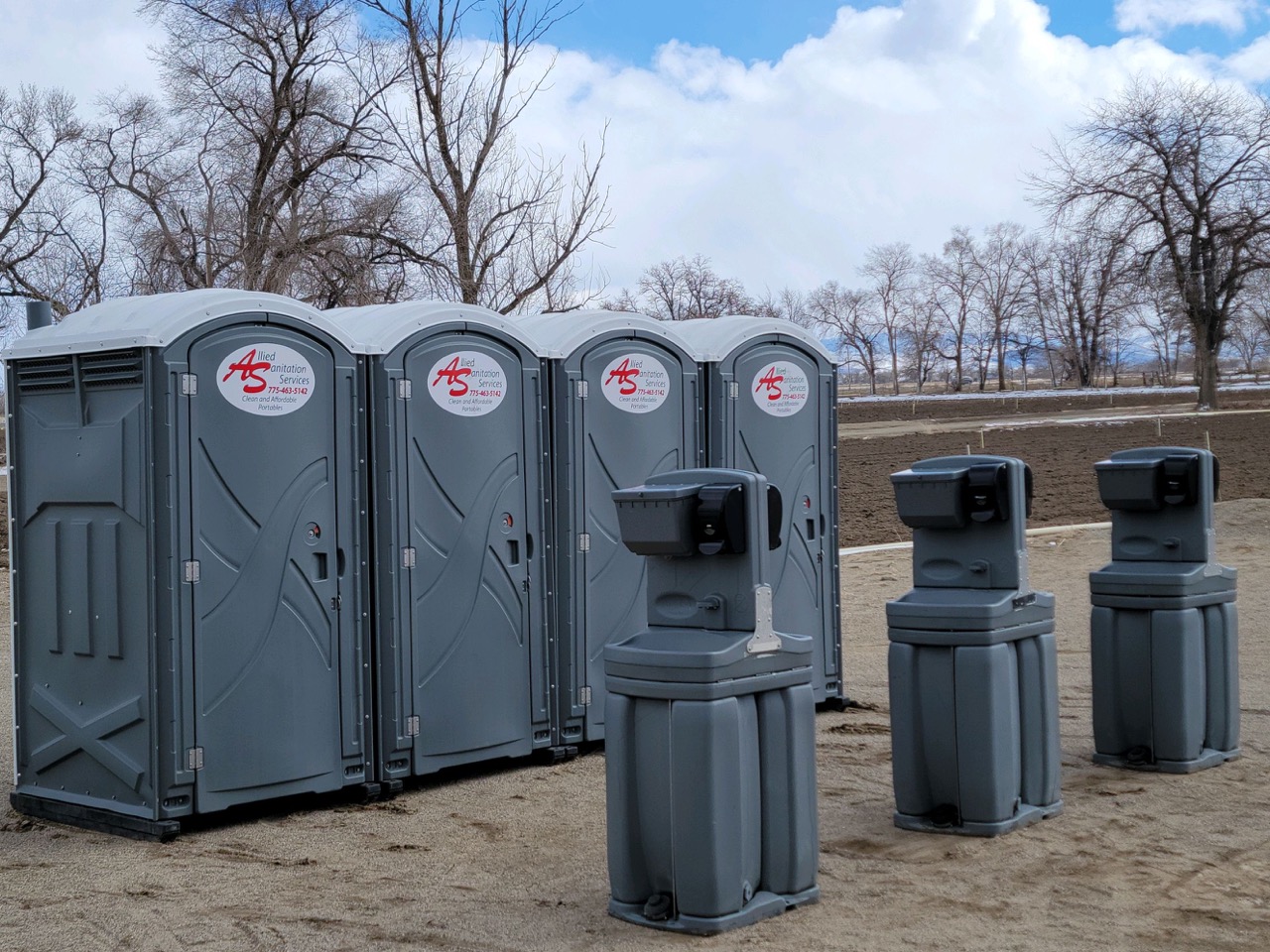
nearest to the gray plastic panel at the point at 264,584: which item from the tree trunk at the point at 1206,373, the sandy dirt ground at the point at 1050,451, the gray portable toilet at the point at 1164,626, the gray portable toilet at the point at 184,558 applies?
the gray portable toilet at the point at 184,558

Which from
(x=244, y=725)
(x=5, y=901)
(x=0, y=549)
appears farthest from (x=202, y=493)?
(x=0, y=549)

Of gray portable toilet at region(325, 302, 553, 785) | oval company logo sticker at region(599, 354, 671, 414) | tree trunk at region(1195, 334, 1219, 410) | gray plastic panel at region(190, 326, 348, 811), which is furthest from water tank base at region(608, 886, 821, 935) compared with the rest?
tree trunk at region(1195, 334, 1219, 410)

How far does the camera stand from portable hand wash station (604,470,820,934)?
475 cm

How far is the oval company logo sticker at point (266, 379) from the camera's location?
246 inches

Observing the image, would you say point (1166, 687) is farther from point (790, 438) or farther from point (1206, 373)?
point (1206, 373)

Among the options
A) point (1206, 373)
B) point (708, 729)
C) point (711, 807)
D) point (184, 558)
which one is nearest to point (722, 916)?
point (711, 807)

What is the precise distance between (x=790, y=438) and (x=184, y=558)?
3.83 m

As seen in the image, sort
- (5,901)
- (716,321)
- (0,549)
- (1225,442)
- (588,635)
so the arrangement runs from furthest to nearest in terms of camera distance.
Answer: (1225,442)
(0,549)
(716,321)
(588,635)
(5,901)

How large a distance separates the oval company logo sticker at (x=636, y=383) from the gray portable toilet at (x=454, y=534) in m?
0.46

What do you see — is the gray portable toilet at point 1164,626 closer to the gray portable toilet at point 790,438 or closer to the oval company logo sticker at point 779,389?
the gray portable toilet at point 790,438

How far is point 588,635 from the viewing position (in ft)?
25.6

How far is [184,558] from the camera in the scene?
6.12 metres

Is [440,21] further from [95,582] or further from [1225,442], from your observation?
[1225,442]

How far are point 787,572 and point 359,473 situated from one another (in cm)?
290
